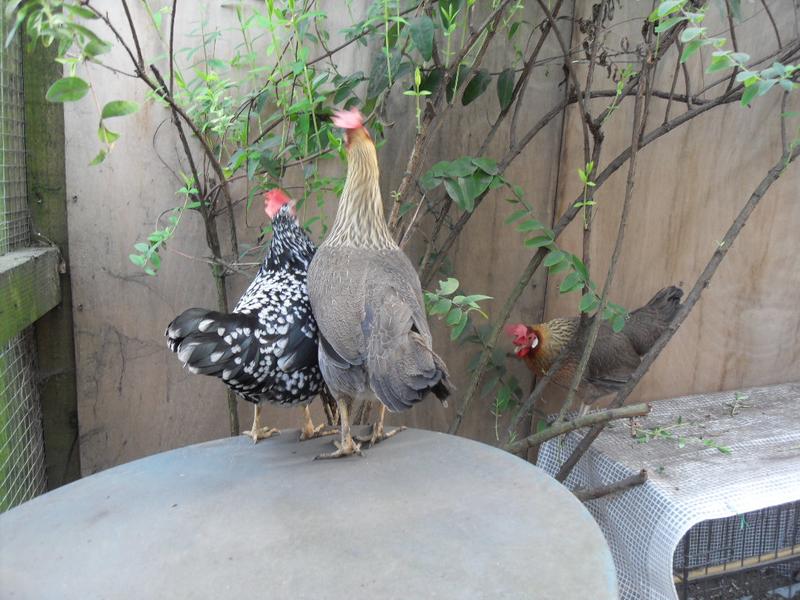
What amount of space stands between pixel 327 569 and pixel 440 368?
37 cm

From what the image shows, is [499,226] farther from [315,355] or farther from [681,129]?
[315,355]

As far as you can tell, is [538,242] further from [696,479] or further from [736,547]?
[736,547]

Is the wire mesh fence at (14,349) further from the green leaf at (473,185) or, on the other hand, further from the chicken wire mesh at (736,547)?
the chicken wire mesh at (736,547)

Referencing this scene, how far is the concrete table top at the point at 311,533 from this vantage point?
725mm

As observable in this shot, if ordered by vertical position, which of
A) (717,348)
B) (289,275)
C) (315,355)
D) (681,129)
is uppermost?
(681,129)

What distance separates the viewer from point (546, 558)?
2.49ft

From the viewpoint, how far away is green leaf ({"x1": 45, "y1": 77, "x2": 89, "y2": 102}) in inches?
24.8

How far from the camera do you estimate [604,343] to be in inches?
71.7

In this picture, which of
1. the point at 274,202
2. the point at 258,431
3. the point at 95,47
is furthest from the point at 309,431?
the point at 95,47

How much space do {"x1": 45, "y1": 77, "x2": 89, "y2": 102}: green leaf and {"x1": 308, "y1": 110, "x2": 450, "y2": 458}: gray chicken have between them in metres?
0.55

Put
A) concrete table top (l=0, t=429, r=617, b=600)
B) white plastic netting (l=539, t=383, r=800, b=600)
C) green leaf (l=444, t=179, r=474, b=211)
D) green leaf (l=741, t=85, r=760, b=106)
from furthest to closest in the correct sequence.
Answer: green leaf (l=444, t=179, r=474, b=211), white plastic netting (l=539, t=383, r=800, b=600), green leaf (l=741, t=85, r=760, b=106), concrete table top (l=0, t=429, r=617, b=600)

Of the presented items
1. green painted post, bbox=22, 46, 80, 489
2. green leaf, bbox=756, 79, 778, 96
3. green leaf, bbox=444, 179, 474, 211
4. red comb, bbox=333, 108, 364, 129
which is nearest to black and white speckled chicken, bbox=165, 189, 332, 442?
red comb, bbox=333, 108, 364, 129

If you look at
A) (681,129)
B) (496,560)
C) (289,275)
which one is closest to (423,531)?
(496,560)

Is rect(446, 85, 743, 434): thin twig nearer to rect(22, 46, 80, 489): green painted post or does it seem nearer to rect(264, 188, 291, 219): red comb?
rect(264, 188, 291, 219): red comb
